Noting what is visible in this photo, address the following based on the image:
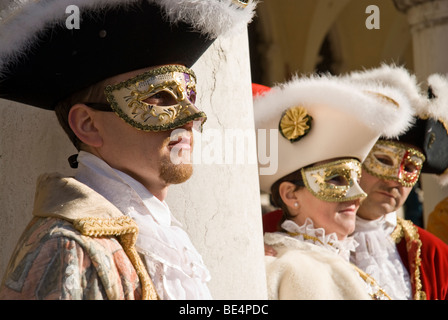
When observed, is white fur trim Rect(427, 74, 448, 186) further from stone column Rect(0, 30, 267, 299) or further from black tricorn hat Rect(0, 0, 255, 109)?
black tricorn hat Rect(0, 0, 255, 109)

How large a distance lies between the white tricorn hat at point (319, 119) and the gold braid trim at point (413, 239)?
34.2 inches

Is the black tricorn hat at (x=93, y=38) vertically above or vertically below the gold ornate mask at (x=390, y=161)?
below

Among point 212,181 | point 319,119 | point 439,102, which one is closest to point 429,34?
point 439,102

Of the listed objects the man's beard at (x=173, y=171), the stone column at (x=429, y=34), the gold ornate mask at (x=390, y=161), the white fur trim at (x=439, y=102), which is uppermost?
the stone column at (x=429, y=34)

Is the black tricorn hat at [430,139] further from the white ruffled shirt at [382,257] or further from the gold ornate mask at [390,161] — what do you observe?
the white ruffled shirt at [382,257]

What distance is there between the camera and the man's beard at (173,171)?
9.04ft

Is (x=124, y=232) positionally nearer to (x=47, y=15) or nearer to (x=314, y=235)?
(x=47, y=15)

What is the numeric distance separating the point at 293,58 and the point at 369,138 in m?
6.09

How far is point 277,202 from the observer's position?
14.9 feet

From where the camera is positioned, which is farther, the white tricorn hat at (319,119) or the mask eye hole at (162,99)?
the white tricorn hat at (319,119)

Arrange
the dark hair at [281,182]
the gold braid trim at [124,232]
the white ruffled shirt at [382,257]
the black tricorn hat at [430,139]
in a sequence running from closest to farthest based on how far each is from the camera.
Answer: the gold braid trim at [124,232] → the dark hair at [281,182] → the white ruffled shirt at [382,257] → the black tricorn hat at [430,139]

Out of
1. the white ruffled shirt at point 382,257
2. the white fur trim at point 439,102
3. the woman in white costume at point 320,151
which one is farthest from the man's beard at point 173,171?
the white fur trim at point 439,102

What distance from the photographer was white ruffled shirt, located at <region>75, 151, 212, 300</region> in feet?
8.75

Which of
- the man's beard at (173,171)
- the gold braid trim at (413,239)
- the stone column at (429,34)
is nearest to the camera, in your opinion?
the man's beard at (173,171)
